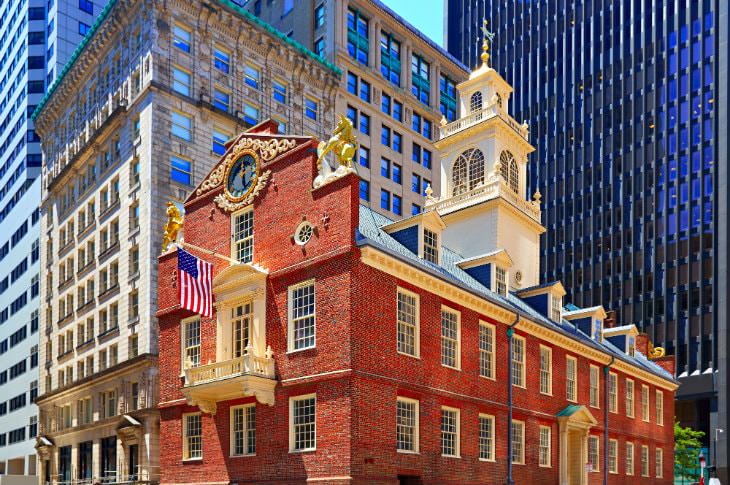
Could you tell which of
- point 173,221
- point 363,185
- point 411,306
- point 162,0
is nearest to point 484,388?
point 411,306

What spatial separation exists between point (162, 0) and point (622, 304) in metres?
71.7

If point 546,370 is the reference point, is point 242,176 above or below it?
above

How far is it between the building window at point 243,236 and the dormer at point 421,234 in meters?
5.68

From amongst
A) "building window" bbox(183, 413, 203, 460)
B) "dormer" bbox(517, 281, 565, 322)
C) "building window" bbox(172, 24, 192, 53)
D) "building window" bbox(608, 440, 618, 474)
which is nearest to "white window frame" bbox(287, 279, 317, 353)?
"building window" bbox(183, 413, 203, 460)

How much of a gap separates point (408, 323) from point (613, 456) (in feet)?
70.6

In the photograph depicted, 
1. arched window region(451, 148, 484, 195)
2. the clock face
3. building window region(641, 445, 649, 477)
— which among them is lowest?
building window region(641, 445, 649, 477)

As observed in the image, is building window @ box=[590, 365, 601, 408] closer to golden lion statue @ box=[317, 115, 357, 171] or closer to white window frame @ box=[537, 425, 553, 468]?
white window frame @ box=[537, 425, 553, 468]

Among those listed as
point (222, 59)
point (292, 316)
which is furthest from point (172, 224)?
point (222, 59)

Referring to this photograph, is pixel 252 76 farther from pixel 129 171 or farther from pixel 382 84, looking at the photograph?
pixel 382 84

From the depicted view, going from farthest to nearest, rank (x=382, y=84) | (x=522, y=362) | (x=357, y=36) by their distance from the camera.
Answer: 1. (x=382, y=84)
2. (x=357, y=36)
3. (x=522, y=362)

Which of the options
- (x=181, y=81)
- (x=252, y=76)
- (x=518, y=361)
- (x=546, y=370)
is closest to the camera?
(x=518, y=361)

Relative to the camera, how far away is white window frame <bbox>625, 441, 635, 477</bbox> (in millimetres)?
50688

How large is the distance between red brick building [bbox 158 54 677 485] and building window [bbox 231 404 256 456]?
107 millimetres

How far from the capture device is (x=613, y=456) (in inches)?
1929
